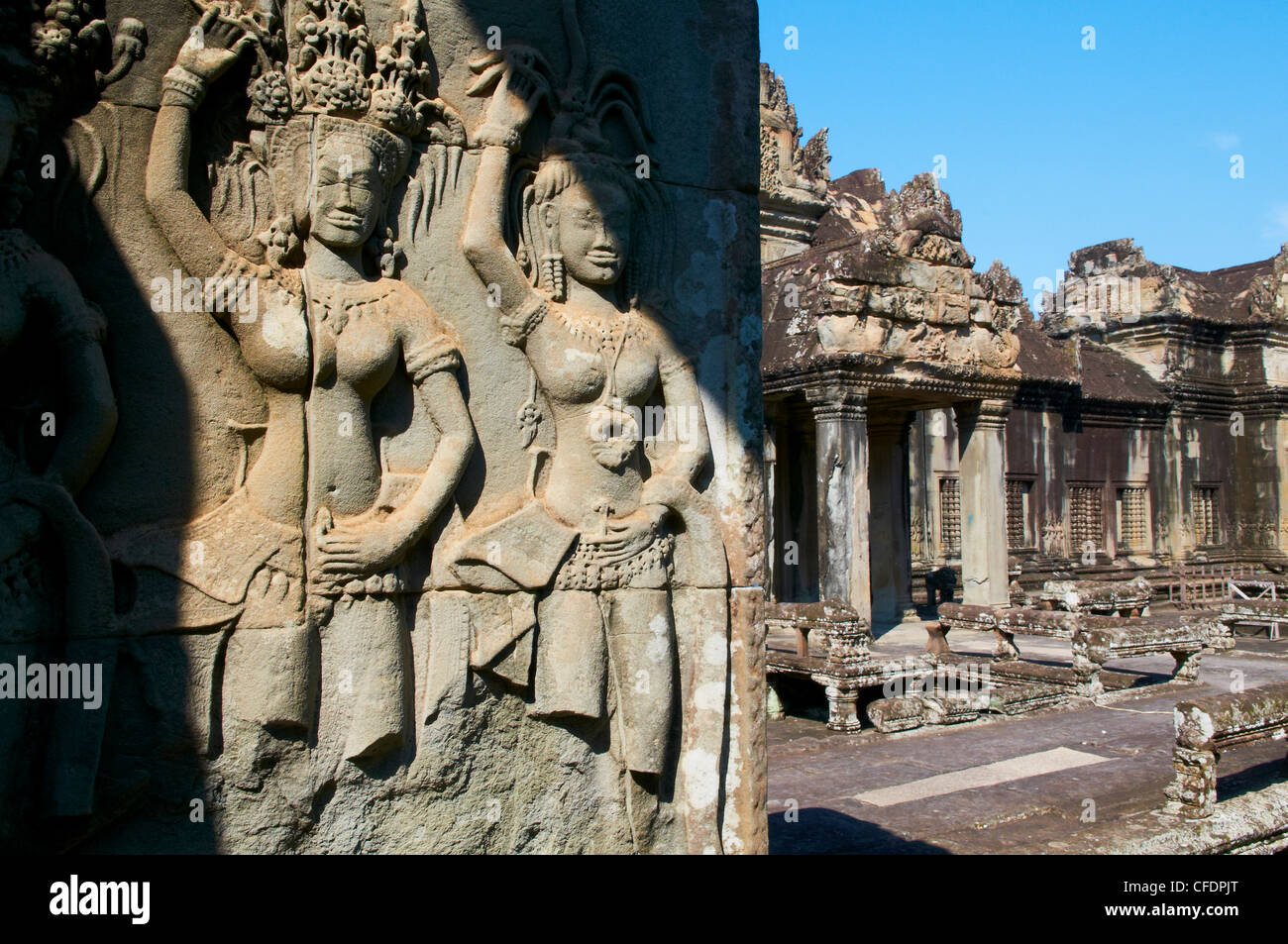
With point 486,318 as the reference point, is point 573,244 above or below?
above

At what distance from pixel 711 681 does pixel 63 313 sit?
240 centimetres

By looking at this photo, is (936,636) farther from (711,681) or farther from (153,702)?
(153,702)

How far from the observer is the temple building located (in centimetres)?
1258

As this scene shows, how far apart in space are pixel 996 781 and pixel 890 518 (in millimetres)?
8705

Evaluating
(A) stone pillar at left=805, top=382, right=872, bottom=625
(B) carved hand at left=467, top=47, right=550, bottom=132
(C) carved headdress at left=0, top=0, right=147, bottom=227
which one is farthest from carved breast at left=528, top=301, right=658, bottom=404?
(A) stone pillar at left=805, top=382, right=872, bottom=625

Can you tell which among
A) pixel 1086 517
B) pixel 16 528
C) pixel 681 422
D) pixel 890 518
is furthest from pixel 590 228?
pixel 1086 517

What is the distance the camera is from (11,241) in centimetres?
273

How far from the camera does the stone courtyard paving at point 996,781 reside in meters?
5.50

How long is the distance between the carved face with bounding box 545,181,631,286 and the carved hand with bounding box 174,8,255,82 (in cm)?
109

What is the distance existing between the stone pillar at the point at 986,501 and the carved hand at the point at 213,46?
39.8ft

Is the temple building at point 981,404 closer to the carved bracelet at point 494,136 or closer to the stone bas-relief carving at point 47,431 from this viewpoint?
the carved bracelet at point 494,136

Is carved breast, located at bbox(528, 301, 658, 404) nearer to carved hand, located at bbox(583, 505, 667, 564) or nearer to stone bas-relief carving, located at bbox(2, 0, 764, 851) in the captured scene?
stone bas-relief carving, located at bbox(2, 0, 764, 851)

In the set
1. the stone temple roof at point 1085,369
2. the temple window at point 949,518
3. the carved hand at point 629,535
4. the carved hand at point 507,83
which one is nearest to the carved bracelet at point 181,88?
the carved hand at point 507,83
